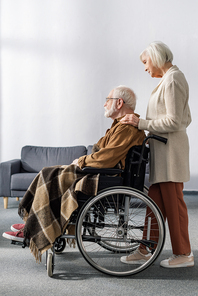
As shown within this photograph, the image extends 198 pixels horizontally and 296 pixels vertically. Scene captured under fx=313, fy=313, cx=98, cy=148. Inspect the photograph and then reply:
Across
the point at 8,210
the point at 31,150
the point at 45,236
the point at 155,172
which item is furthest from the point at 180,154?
the point at 31,150

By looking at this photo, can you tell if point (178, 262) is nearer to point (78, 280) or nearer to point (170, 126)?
point (78, 280)

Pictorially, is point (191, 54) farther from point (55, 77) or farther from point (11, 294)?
point (11, 294)

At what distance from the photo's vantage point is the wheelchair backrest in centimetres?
175

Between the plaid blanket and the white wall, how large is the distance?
10.1 feet

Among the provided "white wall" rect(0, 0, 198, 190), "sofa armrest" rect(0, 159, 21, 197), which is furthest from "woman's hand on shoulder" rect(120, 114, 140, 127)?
"white wall" rect(0, 0, 198, 190)

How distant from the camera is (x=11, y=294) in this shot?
1.52 m

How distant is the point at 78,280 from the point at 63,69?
3.69m

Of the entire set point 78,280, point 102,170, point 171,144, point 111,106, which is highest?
Result: point 111,106

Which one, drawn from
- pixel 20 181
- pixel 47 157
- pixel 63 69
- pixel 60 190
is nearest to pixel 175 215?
pixel 60 190

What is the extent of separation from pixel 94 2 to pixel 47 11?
733 millimetres

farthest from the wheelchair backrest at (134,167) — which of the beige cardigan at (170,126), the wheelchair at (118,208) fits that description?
the beige cardigan at (170,126)

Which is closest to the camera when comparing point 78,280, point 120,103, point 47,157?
point 78,280

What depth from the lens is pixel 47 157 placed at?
4293 mm

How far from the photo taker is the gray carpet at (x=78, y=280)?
5.13 ft
